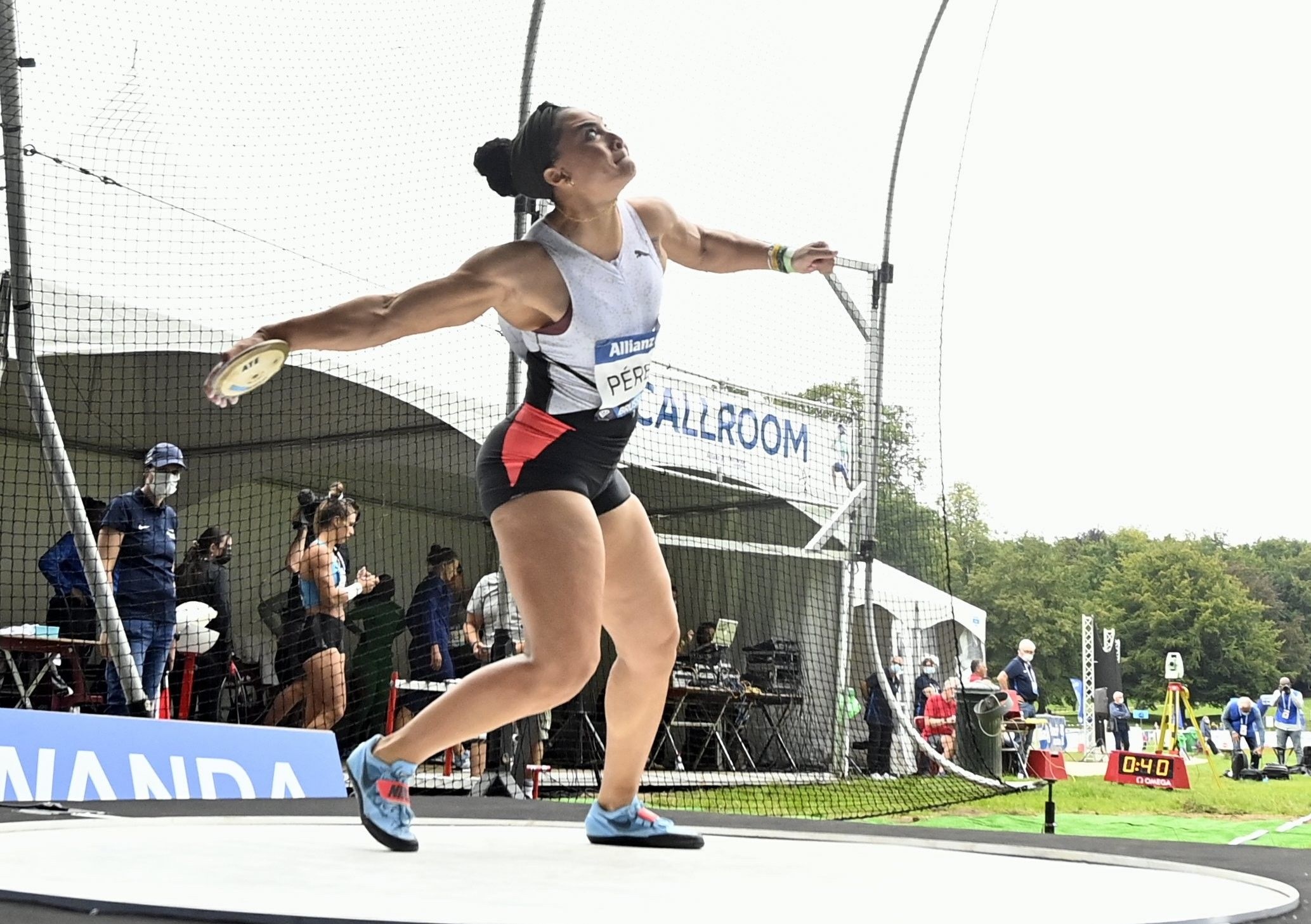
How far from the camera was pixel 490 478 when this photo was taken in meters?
2.46

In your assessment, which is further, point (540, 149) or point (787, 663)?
point (787, 663)

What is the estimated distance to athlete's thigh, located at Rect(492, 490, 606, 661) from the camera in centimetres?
234

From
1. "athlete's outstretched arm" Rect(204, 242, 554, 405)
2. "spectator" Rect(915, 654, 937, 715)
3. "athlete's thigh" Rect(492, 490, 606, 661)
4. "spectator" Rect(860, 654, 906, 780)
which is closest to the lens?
"athlete's outstretched arm" Rect(204, 242, 554, 405)

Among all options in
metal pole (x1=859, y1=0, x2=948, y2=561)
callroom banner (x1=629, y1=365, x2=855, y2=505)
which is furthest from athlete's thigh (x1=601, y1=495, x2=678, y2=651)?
callroom banner (x1=629, y1=365, x2=855, y2=505)

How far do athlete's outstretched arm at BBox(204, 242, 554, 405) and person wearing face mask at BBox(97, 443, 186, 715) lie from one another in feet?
10.6

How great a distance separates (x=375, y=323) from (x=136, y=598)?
3476 mm

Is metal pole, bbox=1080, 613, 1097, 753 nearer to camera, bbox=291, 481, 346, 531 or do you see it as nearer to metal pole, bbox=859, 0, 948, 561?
metal pole, bbox=859, 0, 948, 561

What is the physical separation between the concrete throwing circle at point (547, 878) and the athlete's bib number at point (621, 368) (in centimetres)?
85

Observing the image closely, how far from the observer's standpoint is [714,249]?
113 inches

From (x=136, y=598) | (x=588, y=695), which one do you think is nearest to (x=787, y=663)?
(x=588, y=695)

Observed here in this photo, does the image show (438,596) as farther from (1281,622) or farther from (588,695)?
(1281,622)

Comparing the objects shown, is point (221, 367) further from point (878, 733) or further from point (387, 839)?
point (878, 733)

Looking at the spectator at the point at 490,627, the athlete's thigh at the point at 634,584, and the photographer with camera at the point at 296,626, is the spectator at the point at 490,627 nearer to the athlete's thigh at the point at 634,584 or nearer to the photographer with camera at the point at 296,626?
the photographer with camera at the point at 296,626

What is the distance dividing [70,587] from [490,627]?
6.57ft
